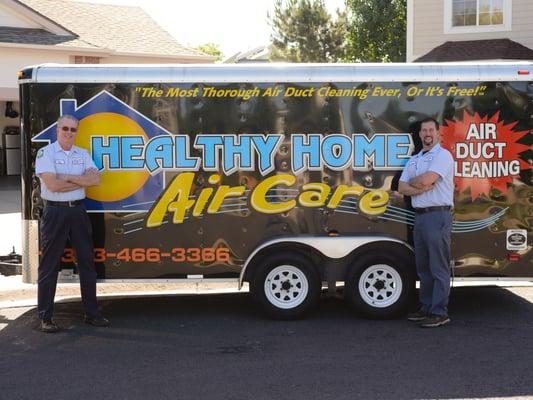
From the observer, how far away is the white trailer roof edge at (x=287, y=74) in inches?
276

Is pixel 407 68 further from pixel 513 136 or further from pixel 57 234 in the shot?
pixel 57 234

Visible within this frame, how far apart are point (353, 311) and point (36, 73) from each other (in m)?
4.00

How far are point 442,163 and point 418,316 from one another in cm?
156

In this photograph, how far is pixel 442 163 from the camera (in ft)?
22.0

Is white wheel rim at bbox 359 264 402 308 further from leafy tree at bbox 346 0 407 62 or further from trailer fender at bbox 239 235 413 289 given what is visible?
leafy tree at bbox 346 0 407 62

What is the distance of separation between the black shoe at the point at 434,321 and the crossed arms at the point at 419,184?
121cm

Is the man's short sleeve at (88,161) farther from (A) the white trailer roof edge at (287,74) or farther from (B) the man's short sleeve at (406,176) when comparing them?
(B) the man's short sleeve at (406,176)

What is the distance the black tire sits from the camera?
7.14 metres

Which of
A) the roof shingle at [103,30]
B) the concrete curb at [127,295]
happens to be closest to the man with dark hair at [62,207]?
the concrete curb at [127,295]

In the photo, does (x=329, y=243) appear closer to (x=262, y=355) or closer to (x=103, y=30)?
(x=262, y=355)

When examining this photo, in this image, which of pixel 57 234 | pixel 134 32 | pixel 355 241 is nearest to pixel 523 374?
pixel 355 241

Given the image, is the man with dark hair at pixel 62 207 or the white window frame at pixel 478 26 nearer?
the man with dark hair at pixel 62 207

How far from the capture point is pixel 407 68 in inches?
277

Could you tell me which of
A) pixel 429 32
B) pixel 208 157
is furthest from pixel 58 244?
pixel 429 32
